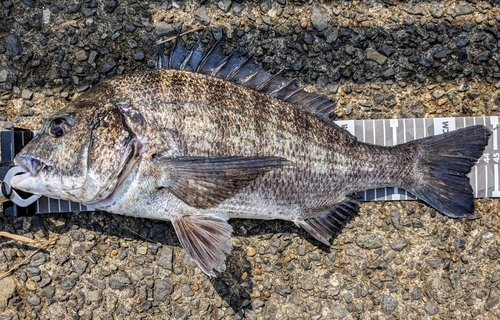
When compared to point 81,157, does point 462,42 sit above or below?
above

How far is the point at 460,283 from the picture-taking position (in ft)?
11.1

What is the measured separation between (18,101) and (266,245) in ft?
7.30

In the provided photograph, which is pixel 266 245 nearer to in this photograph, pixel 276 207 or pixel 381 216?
pixel 276 207

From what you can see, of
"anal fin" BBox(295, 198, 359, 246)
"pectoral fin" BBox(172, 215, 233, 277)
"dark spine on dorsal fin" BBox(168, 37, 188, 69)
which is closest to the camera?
"pectoral fin" BBox(172, 215, 233, 277)

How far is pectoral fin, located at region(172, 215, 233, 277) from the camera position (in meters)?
2.81

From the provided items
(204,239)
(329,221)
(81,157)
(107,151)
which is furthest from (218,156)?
(329,221)

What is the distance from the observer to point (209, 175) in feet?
8.70

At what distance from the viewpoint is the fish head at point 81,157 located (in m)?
2.59

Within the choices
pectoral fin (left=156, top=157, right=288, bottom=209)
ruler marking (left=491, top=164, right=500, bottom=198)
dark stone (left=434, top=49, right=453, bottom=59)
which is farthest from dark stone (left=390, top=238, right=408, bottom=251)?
dark stone (left=434, top=49, right=453, bottom=59)

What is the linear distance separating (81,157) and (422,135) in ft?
8.29

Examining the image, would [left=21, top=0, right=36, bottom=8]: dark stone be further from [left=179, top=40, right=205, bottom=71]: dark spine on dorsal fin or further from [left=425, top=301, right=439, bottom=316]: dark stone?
[left=425, top=301, right=439, bottom=316]: dark stone

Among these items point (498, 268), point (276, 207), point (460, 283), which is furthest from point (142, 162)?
point (498, 268)

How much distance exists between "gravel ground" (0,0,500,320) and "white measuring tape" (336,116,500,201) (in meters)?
0.08

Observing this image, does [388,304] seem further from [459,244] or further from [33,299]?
[33,299]
